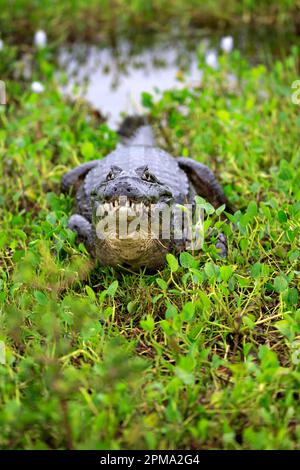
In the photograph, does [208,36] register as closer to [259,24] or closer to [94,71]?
[259,24]

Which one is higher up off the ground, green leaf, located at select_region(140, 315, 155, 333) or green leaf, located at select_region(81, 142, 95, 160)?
green leaf, located at select_region(81, 142, 95, 160)

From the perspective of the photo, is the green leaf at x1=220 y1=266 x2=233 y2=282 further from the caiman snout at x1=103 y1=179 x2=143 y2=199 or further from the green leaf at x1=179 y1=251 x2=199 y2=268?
the caiman snout at x1=103 y1=179 x2=143 y2=199

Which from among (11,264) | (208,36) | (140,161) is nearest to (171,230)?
(140,161)

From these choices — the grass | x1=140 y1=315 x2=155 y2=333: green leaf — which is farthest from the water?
x1=140 y1=315 x2=155 y2=333: green leaf

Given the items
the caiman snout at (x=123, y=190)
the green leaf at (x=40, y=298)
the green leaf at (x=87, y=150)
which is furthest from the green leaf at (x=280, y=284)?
the green leaf at (x=87, y=150)

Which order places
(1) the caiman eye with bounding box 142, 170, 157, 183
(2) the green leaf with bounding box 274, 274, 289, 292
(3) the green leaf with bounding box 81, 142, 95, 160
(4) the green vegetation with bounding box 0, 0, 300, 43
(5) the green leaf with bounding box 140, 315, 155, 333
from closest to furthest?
1. (5) the green leaf with bounding box 140, 315, 155, 333
2. (2) the green leaf with bounding box 274, 274, 289, 292
3. (1) the caiman eye with bounding box 142, 170, 157, 183
4. (3) the green leaf with bounding box 81, 142, 95, 160
5. (4) the green vegetation with bounding box 0, 0, 300, 43

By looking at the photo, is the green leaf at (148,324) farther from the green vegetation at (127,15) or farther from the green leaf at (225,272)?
the green vegetation at (127,15)

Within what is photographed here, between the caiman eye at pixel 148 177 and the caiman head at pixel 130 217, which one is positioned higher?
the caiman eye at pixel 148 177
